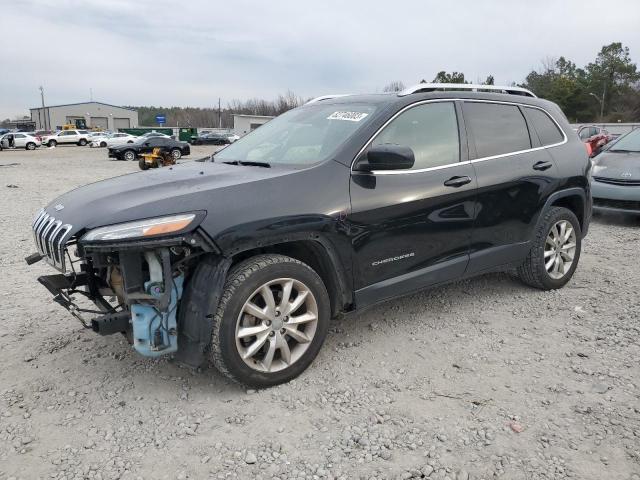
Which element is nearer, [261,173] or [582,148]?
[261,173]

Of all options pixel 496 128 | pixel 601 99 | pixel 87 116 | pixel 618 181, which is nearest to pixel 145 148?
pixel 618 181

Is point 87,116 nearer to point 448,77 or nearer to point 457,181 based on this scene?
point 448,77

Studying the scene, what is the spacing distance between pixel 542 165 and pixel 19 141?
47000 millimetres

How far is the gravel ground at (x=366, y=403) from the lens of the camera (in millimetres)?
2467

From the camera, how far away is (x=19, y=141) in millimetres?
42281

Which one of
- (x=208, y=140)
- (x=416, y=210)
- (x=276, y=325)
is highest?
(x=208, y=140)

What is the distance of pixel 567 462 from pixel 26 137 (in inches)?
1915

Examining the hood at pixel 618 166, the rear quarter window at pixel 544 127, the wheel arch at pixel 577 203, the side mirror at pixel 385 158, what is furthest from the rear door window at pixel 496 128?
the hood at pixel 618 166

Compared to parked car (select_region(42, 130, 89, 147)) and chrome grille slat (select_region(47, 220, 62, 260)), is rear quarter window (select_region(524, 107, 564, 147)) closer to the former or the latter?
chrome grille slat (select_region(47, 220, 62, 260))

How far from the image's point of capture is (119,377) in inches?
129

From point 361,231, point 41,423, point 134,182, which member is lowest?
point 41,423

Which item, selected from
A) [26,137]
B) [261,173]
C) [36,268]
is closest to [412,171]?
[261,173]

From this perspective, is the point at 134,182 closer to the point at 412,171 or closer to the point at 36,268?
the point at 412,171

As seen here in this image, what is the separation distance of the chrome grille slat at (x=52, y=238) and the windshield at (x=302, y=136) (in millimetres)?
1345
